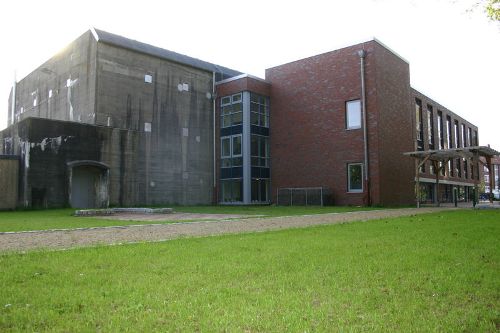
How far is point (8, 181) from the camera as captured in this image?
80.0 feet

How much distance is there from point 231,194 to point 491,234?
82.6ft

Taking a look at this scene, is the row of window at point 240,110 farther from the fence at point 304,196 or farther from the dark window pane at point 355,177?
the dark window pane at point 355,177

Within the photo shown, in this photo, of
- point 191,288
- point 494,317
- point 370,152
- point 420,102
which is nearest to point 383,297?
point 494,317

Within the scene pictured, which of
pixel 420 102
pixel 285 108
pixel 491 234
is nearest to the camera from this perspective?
pixel 491 234

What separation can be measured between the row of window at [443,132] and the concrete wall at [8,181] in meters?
29.9

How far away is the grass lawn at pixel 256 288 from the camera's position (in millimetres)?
3506

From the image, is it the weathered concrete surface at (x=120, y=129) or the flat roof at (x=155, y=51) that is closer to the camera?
the weathered concrete surface at (x=120, y=129)

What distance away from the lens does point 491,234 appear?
9102mm

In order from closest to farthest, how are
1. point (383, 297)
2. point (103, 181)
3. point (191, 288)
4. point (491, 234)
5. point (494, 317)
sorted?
point (494, 317), point (383, 297), point (191, 288), point (491, 234), point (103, 181)

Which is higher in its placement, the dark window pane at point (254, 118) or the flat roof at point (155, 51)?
the flat roof at point (155, 51)

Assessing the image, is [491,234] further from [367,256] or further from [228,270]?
[228,270]

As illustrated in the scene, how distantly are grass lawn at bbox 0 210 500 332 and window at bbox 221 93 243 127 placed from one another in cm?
2588

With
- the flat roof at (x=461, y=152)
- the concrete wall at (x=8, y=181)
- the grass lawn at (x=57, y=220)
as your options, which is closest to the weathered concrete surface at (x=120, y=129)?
the concrete wall at (x=8, y=181)

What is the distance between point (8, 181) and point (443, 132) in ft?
126
